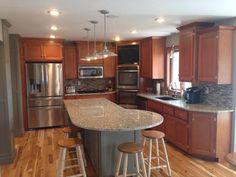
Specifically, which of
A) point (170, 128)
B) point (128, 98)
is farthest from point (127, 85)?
point (170, 128)

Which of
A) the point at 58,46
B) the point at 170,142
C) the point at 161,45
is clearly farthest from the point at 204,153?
the point at 58,46

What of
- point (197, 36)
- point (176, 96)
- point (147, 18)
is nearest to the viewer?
point (147, 18)

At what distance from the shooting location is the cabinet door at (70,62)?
627 cm

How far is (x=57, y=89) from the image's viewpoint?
588 cm

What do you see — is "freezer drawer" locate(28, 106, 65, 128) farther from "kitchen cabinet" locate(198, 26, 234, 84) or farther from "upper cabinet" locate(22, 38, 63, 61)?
"kitchen cabinet" locate(198, 26, 234, 84)

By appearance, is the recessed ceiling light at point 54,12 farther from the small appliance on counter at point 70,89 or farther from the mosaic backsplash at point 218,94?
the small appliance on counter at point 70,89

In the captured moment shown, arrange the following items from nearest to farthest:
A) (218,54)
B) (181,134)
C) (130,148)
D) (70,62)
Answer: (130,148) < (218,54) < (181,134) < (70,62)

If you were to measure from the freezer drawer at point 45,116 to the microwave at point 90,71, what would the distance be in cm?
115

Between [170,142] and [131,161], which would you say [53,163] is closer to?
[131,161]

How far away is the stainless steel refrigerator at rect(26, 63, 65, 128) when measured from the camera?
5699 mm

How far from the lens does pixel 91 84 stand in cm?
684

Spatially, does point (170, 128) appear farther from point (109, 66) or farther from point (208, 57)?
point (109, 66)

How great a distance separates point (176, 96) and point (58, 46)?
3.33 metres

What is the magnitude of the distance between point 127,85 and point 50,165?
10.9 ft
